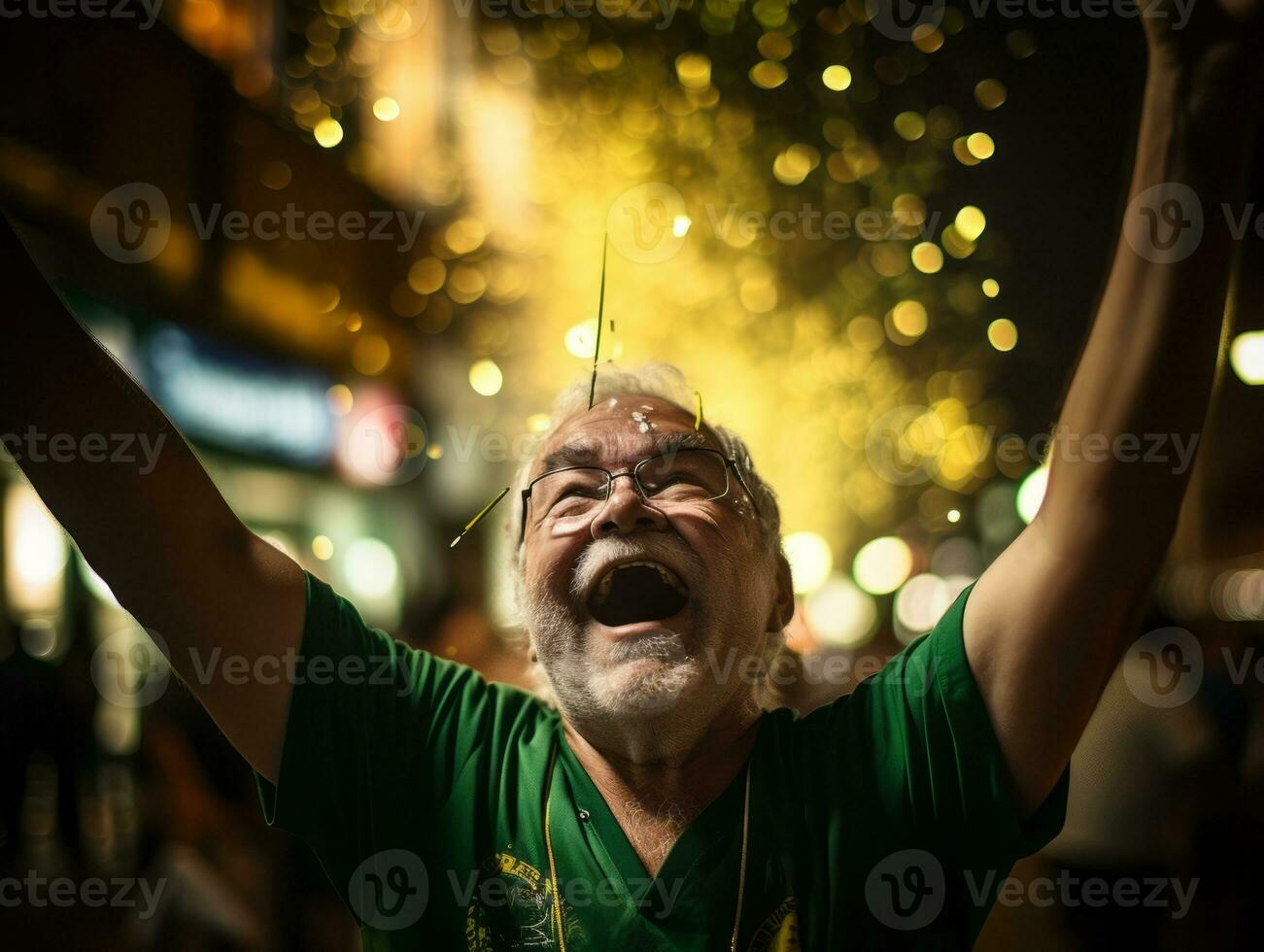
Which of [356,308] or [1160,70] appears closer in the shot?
[1160,70]

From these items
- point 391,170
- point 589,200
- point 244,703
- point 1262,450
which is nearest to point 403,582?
point 391,170

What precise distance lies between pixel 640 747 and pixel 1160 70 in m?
1.22

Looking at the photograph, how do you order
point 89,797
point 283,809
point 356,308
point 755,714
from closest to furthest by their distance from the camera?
1. point 283,809
2. point 755,714
3. point 89,797
4. point 356,308

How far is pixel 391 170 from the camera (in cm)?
284

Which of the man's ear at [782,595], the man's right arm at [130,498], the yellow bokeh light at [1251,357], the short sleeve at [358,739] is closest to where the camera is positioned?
the man's right arm at [130,498]

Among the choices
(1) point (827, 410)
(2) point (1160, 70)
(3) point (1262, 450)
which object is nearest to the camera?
(2) point (1160, 70)

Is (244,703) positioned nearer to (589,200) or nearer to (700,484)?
(700,484)

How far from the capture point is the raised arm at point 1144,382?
114cm

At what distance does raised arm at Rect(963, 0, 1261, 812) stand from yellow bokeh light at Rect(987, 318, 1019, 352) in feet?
2.91

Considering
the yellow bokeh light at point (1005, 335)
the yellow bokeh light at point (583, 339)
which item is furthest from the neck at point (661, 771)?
the yellow bokeh light at point (1005, 335)

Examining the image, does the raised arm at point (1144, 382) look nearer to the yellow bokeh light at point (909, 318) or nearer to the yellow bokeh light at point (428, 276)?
the yellow bokeh light at point (909, 318)

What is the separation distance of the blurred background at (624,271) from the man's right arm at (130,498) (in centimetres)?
57

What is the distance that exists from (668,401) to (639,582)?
36 centimetres

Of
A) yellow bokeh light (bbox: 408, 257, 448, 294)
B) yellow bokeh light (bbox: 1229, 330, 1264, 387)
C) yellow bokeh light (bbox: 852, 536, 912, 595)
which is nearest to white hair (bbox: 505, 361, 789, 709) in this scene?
yellow bokeh light (bbox: 408, 257, 448, 294)
